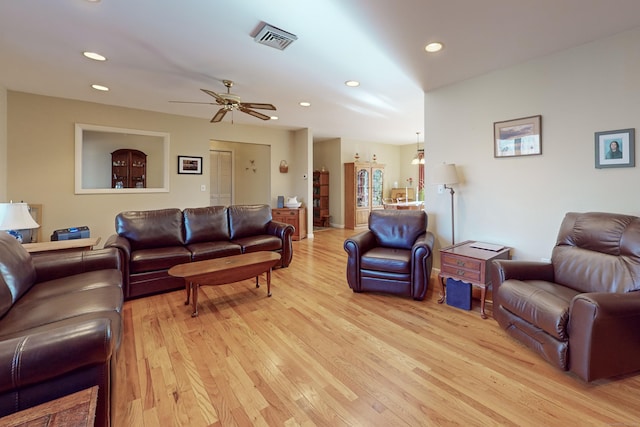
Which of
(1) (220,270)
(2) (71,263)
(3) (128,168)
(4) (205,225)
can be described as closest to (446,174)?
(1) (220,270)

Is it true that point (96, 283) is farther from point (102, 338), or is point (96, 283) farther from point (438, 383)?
point (438, 383)

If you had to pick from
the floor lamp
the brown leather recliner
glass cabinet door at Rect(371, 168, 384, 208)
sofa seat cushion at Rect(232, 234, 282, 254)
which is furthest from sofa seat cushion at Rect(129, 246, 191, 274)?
glass cabinet door at Rect(371, 168, 384, 208)

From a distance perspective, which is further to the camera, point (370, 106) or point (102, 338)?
point (370, 106)

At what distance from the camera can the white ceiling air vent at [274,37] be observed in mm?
2354

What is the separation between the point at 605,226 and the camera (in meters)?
2.25

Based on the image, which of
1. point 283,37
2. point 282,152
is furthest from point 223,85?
point 282,152

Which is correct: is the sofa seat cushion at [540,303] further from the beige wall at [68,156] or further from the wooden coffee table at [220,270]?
the beige wall at [68,156]

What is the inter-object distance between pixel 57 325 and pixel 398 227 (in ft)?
10.4

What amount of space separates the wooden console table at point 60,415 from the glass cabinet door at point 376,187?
7819 millimetres

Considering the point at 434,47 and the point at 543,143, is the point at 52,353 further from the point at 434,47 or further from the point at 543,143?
the point at 543,143

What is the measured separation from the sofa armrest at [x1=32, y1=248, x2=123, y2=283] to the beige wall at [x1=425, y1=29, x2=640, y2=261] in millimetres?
3683

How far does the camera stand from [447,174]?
11.2 ft

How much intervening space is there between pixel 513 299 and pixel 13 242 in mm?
3745

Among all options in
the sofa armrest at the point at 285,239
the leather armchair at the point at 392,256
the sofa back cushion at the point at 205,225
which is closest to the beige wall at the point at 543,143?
the leather armchair at the point at 392,256
